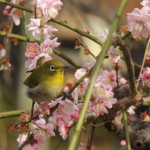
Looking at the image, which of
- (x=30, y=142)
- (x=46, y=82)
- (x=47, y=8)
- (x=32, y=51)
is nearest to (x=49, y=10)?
(x=47, y=8)

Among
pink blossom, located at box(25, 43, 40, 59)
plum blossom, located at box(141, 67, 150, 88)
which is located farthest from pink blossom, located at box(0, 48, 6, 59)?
plum blossom, located at box(141, 67, 150, 88)

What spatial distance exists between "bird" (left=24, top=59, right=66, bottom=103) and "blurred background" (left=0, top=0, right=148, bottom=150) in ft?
3.57

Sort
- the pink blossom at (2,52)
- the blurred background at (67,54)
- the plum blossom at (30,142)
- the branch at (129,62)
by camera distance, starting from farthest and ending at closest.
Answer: the blurred background at (67,54) < the pink blossom at (2,52) < the plum blossom at (30,142) < the branch at (129,62)

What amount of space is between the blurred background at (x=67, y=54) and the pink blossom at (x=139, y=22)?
4.05ft

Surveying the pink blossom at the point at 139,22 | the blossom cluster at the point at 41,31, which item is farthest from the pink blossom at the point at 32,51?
the pink blossom at the point at 139,22

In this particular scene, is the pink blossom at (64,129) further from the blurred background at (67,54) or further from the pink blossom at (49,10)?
the blurred background at (67,54)

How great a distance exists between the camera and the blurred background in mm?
3973

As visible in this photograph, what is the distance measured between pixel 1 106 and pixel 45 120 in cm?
249

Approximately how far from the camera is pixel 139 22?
188cm

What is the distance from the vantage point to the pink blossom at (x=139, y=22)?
6.17ft

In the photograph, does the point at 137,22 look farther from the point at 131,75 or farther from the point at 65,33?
the point at 65,33

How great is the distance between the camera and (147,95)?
2.24 m

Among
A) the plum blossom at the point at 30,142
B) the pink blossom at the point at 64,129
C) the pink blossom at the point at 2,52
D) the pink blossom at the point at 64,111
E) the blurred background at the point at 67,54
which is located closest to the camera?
the pink blossom at the point at 64,111

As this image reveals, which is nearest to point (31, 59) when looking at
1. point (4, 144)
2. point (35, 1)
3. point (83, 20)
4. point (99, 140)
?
point (35, 1)
